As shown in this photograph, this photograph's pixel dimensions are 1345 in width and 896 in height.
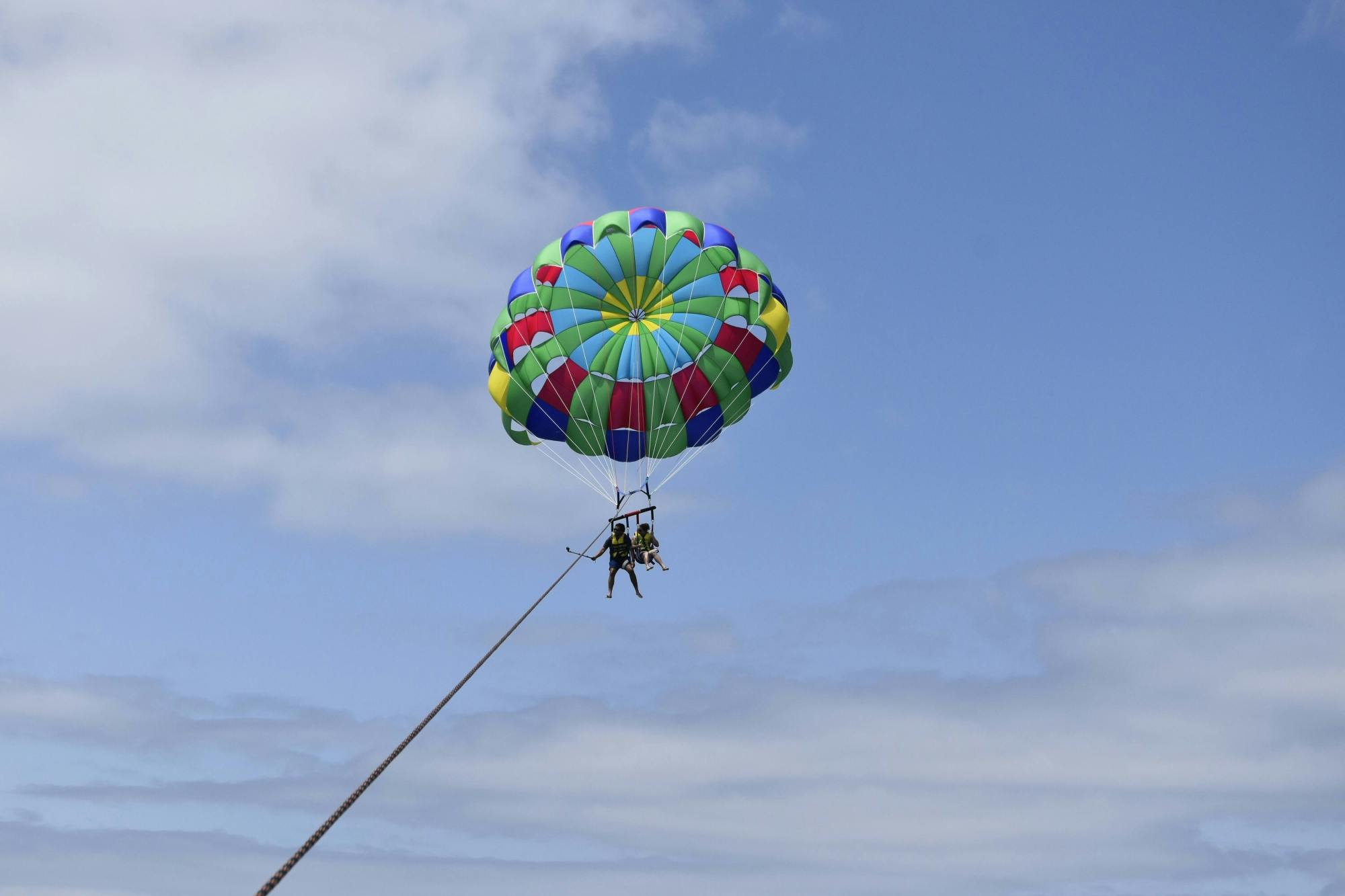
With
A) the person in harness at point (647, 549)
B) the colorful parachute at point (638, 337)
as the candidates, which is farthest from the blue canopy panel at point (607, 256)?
the person in harness at point (647, 549)

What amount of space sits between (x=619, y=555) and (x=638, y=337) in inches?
172

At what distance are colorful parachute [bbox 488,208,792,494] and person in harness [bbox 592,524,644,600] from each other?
1.26m

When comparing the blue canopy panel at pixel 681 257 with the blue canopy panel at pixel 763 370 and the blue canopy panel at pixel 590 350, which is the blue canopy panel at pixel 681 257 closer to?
the blue canopy panel at pixel 590 350

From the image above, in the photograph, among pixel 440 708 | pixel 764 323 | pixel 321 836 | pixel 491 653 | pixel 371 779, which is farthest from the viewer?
pixel 764 323

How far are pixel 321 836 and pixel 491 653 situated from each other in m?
4.75

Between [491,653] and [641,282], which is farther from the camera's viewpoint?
[641,282]

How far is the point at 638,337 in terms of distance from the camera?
28.2 metres

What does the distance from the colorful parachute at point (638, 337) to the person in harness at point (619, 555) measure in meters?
1.26

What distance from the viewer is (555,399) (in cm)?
2869

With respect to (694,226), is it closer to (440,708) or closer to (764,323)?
(764,323)

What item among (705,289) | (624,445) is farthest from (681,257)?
(624,445)

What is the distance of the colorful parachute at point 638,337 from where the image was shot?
1083 inches

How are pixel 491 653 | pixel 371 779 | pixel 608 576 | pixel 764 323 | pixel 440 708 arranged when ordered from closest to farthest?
pixel 371 779 < pixel 440 708 < pixel 491 653 < pixel 608 576 < pixel 764 323

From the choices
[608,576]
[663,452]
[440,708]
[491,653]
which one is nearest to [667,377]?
[663,452]
